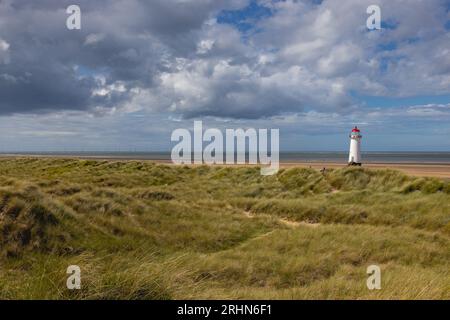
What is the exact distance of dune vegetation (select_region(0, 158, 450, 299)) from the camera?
5281 millimetres

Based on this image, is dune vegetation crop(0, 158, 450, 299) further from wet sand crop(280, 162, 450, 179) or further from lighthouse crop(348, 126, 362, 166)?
wet sand crop(280, 162, 450, 179)

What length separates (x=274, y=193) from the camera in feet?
73.0

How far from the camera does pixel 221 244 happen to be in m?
11.3

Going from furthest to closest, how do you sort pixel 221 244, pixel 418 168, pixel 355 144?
pixel 418 168, pixel 355 144, pixel 221 244

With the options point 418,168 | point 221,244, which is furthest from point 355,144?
point 418,168

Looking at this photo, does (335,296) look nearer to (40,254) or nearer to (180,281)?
(180,281)

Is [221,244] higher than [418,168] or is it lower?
lower

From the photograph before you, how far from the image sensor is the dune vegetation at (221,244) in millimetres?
5281

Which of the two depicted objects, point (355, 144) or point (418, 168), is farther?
point (418, 168)

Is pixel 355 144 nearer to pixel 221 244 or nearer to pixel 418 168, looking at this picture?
pixel 221 244

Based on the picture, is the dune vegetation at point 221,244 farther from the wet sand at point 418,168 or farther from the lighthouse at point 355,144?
the wet sand at point 418,168

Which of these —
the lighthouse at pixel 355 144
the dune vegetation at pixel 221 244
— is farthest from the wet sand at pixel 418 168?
the dune vegetation at pixel 221 244
